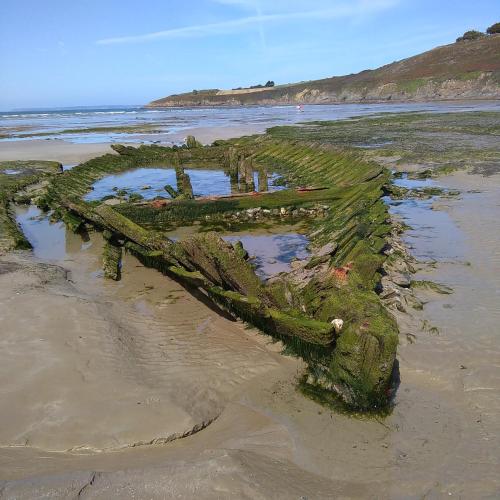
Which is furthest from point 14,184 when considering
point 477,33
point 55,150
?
point 477,33

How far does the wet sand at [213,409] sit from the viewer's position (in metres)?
3.59

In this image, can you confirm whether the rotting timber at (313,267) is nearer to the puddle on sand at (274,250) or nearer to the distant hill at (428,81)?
the puddle on sand at (274,250)

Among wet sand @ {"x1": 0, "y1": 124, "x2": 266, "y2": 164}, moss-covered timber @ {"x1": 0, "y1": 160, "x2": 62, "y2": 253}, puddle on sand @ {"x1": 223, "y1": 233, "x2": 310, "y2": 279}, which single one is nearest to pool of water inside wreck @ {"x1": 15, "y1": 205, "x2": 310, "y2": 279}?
puddle on sand @ {"x1": 223, "y1": 233, "x2": 310, "y2": 279}

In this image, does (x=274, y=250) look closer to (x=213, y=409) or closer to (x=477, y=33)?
(x=213, y=409)

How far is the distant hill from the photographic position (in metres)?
71.4

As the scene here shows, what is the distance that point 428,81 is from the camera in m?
80.6

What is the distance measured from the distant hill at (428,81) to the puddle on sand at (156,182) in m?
61.8

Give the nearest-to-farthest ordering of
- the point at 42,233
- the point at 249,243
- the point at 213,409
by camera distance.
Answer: the point at 213,409 → the point at 249,243 → the point at 42,233

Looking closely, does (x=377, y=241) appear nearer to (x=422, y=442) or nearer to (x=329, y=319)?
(x=329, y=319)

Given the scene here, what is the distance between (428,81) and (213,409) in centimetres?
8853

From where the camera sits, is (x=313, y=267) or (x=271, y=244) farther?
(x=271, y=244)

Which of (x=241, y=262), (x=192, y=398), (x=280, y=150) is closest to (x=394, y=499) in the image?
(x=192, y=398)

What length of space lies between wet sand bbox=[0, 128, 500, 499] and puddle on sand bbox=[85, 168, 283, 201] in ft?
31.6

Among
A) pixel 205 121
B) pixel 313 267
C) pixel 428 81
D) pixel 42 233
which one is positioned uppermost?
pixel 313 267
